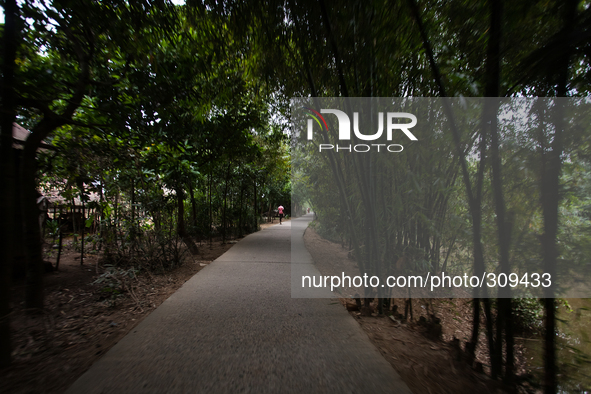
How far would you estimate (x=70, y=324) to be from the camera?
2.68m

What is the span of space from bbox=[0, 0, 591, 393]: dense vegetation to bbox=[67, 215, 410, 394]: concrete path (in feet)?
2.44

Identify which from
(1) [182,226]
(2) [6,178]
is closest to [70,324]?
(2) [6,178]

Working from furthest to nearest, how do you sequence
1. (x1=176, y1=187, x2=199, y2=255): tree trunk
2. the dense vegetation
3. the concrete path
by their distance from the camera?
1. (x1=176, y1=187, x2=199, y2=255): tree trunk
2. the concrete path
3. the dense vegetation

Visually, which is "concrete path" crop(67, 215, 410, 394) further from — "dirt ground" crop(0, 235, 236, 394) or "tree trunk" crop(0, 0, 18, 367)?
"tree trunk" crop(0, 0, 18, 367)

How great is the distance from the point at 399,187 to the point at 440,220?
Result: 582mm

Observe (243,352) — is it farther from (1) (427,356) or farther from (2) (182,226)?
(2) (182,226)

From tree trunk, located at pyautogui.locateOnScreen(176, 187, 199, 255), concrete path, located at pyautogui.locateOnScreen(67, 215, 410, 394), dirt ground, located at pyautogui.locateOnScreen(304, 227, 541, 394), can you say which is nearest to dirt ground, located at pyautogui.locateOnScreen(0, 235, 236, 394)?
concrete path, located at pyautogui.locateOnScreen(67, 215, 410, 394)

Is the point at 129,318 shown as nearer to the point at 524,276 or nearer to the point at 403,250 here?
the point at 403,250

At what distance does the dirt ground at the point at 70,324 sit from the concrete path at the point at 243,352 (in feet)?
0.63

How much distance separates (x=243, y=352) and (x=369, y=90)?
8.19ft

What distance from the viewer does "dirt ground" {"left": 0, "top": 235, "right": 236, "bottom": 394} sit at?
1.78 m

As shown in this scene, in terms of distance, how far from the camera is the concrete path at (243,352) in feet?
5.62

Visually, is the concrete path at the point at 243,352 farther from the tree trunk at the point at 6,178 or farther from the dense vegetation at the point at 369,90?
the dense vegetation at the point at 369,90

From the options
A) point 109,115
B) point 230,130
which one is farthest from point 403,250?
point 230,130
